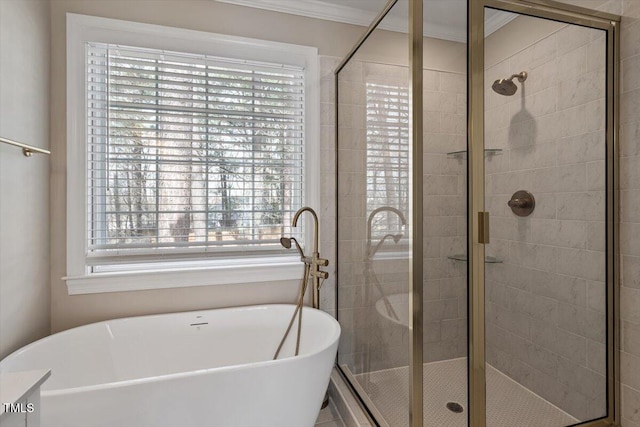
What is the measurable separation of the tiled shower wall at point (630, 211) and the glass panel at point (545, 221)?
9 cm

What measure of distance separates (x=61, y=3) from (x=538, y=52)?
234 cm

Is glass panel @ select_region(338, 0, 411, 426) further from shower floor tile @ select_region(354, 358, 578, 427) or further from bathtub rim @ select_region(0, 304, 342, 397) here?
bathtub rim @ select_region(0, 304, 342, 397)

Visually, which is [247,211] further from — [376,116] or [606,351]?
[606,351]

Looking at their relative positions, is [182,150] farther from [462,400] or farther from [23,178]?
[462,400]

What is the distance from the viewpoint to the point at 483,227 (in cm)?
123

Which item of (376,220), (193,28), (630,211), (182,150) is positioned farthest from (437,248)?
(193,28)

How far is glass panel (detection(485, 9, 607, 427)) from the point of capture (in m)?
1.26

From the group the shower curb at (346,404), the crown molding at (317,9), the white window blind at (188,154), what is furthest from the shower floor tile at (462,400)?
the crown molding at (317,9)

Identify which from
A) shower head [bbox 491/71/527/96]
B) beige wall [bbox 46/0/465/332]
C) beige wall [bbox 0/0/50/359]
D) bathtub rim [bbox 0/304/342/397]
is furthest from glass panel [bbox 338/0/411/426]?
beige wall [bbox 0/0/50/359]

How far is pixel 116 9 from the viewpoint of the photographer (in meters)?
1.84

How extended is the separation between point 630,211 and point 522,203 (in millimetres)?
570

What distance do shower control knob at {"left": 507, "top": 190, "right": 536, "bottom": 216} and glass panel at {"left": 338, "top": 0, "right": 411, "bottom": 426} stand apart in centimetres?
43

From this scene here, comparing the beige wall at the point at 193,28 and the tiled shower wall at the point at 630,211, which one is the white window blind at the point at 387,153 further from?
the tiled shower wall at the point at 630,211

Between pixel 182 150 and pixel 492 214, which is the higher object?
pixel 182 150
